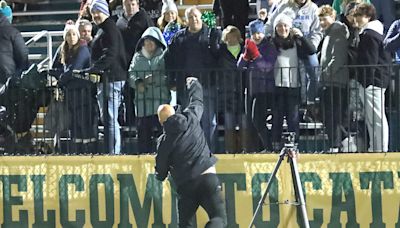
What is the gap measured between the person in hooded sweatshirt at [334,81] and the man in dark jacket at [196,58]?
134 cm

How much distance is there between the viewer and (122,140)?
17109 mm

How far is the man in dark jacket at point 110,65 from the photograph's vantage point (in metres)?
16.9

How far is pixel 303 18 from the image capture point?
17812mm

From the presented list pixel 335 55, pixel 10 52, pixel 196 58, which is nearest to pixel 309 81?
pixel 335 55

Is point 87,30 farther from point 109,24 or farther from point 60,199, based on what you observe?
point 60,199

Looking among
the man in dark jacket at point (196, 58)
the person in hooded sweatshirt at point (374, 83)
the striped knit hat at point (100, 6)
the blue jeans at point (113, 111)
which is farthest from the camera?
the striped knit hat at point (100, 6)

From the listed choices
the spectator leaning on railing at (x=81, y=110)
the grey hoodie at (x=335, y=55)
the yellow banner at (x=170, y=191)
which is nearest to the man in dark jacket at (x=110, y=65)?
the spectator leaning on railing at (x=81, y=110)

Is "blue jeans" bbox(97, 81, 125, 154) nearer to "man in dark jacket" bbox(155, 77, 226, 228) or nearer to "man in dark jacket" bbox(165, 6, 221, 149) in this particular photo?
"man in dark jacket" bbox(165, 6, 221, 149)

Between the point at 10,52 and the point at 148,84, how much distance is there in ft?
7.16

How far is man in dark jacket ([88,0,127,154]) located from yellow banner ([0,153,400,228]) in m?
0.44

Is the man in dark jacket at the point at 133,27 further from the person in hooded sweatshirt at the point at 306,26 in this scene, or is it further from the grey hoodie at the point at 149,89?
the person in hooded sweatshirt at the point at 306,26

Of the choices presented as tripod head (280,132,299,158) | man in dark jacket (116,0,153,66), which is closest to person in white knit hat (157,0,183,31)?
man in dark jacket (116,0,153,66)

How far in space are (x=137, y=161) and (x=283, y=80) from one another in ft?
6.46

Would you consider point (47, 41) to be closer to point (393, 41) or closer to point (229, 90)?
point (229, 90)
